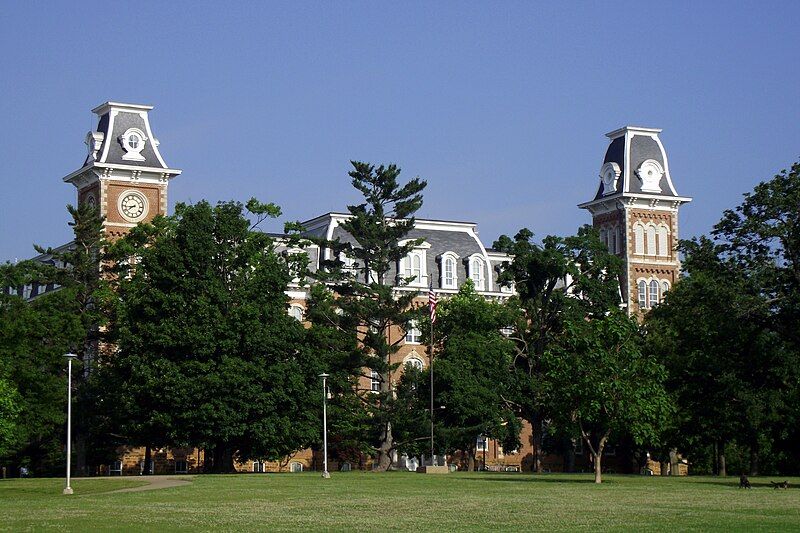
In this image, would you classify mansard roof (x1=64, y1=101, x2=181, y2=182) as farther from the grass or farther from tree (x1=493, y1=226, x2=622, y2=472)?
the grass

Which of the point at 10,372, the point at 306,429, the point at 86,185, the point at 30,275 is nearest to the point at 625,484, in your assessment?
the point at 306,429

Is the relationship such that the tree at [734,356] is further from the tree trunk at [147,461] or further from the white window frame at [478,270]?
the white window frame at [478,270]

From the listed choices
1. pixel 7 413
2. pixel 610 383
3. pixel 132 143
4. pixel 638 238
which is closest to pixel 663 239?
pixel 638 238

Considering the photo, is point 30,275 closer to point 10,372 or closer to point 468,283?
point 10,372

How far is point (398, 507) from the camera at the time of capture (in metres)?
43.3

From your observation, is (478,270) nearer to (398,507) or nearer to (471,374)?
(471,374)

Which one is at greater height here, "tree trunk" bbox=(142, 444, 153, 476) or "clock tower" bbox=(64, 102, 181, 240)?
"clock tower" bbox=(64, 102, 181, 240)

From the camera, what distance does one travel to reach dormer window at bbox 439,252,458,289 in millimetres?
107625

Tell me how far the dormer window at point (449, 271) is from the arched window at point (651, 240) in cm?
1535

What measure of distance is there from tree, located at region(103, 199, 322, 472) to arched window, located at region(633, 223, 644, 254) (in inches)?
1480

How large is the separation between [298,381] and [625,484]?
2138cm

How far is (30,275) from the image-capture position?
281ft

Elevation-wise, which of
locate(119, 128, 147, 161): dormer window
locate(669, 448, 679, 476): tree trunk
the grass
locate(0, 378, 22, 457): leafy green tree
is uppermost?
locate(119, 128, 147, 161): dormer window

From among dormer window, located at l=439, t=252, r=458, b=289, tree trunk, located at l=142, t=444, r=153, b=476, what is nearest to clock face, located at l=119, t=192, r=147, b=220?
tree trunk, located at l=142, t=444, r=153, b=476
